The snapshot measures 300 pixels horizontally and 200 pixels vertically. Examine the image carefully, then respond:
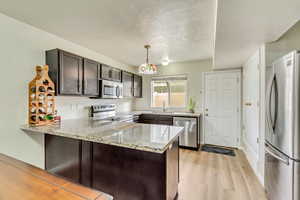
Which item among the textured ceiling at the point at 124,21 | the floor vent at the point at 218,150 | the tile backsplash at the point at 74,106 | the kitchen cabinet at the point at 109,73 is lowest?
the floor vent at the point at 218,150

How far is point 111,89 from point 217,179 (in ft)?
9.05

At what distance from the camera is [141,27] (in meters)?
2.23

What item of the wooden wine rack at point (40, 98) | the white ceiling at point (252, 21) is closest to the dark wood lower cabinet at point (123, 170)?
the wooden wine rack at point (40, 98)

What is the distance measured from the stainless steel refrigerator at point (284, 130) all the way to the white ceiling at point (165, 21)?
51cm

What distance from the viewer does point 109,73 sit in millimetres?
3350

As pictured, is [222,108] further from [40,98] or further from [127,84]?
[40,98]

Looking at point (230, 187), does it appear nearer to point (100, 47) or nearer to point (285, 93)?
point (285, 93)

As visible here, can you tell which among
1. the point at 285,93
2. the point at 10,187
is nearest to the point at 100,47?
the point at 10,187

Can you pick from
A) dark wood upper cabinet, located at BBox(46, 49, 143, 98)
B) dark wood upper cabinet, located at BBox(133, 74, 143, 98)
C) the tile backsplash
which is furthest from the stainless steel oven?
dark wood upper cabinet, located at BBox(133, 74, 143, 98)

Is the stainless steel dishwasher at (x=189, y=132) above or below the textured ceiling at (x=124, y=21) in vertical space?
below

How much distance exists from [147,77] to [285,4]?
3.81 m

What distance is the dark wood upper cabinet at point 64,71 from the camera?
7.45 feet

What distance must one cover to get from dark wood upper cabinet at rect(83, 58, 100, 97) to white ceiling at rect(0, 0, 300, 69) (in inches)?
17.9

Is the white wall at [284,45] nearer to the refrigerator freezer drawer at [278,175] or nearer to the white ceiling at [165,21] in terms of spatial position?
the white ceiling at [165,21]
